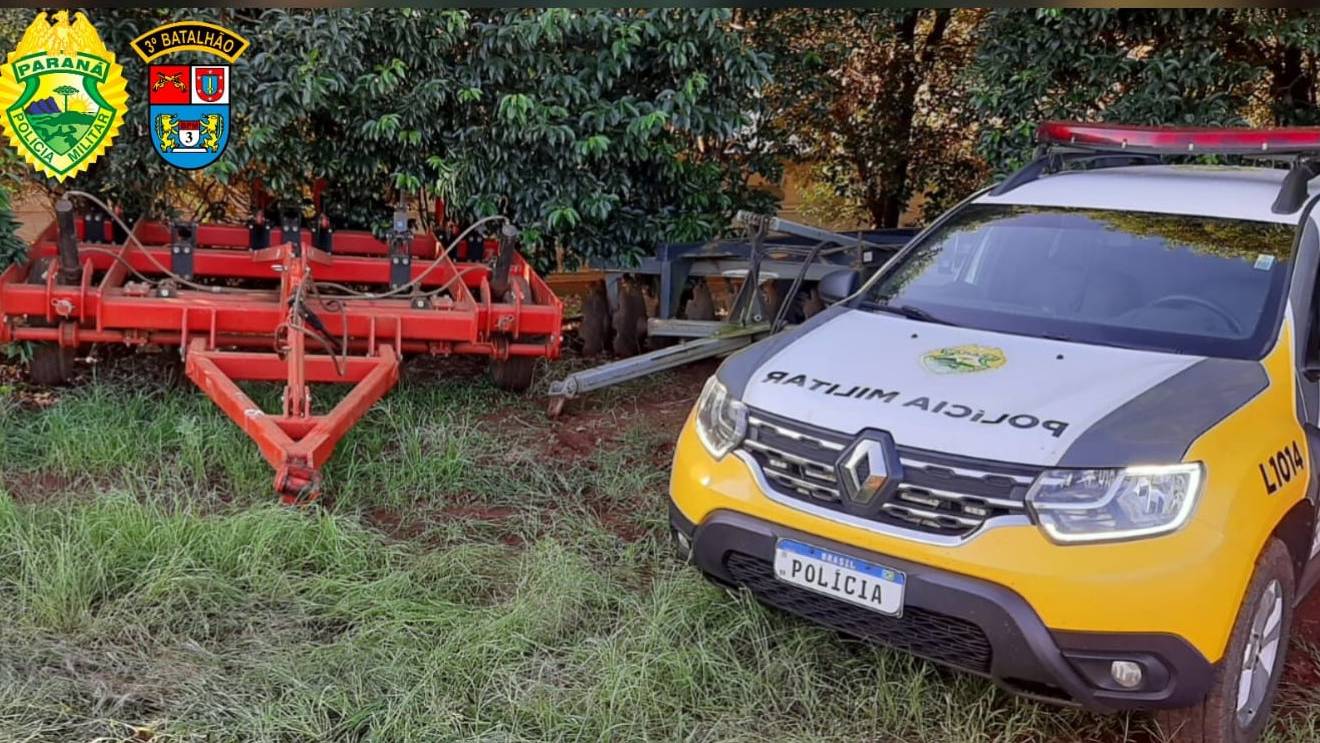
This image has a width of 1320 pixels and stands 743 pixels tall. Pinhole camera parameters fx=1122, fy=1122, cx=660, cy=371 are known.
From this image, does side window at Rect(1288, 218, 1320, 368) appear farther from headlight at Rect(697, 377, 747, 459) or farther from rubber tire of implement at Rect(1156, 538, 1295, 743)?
headlight at Rect(697, 377, 747, 459)

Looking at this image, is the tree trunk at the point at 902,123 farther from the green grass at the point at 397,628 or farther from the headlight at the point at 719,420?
the headlight at the point at 719,420

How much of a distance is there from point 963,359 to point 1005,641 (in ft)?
3.27

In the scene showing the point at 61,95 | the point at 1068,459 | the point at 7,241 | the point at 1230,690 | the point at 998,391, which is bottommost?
the point at 1230,690

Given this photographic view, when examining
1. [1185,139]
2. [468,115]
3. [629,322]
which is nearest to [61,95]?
[468,115]

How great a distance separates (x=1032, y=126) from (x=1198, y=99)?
1.00m

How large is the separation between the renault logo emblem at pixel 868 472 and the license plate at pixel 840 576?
157 mm

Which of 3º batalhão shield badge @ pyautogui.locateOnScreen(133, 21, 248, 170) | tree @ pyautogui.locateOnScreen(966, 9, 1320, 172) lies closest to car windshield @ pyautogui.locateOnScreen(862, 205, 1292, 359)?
tree @ pyautogui.locateOnScreen(966, 9, 1320, 172)

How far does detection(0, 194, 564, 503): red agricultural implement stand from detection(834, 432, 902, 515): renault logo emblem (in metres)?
2.30

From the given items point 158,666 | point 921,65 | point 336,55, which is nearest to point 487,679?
point 158,666

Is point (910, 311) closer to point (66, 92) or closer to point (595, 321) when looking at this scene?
point (595, 321)

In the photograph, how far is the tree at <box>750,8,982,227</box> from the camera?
9.11 m

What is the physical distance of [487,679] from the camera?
11.4ft

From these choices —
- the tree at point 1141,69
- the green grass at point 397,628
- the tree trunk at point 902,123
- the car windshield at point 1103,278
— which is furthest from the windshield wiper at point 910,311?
the tree trunk at point 902,123

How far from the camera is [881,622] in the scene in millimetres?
3125
